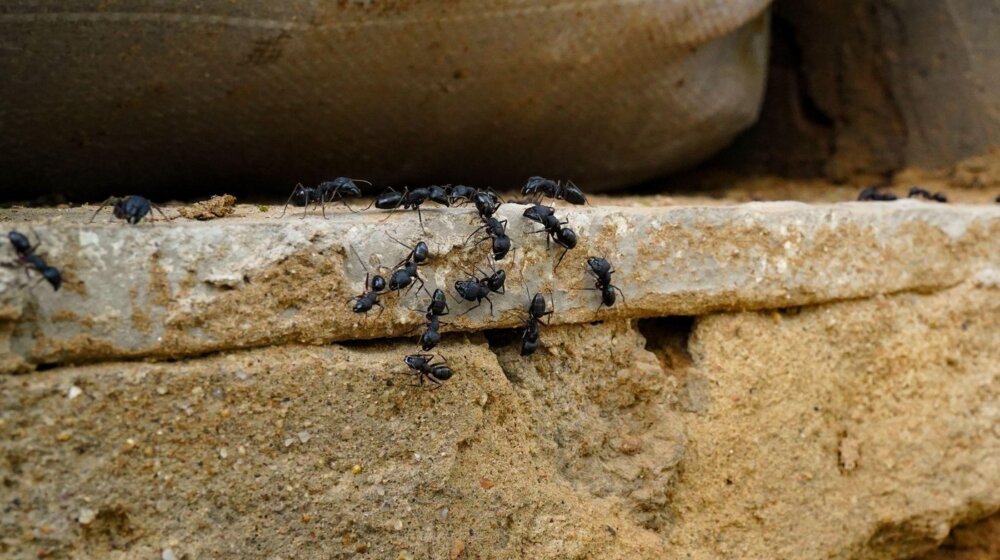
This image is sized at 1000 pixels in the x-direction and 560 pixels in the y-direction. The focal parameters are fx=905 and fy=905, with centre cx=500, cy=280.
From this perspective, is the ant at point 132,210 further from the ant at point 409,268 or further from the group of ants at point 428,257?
the ant at point 409,268

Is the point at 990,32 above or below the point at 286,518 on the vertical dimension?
above

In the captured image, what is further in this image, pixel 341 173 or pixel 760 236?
pixel 341 173

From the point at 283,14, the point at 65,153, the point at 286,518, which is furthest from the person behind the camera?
the point at 65,153

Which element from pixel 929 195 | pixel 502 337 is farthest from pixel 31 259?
pixel 929 195

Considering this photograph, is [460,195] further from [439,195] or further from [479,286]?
[479,286]

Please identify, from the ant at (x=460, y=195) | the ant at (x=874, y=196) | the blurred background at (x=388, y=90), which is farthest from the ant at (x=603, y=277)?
the ant at (x=874, y=196)

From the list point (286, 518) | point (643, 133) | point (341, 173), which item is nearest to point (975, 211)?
point (643, 133)

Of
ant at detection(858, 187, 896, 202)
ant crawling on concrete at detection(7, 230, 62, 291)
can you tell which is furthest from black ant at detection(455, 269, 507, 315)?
ant at detection(858, 187, 896, 202)

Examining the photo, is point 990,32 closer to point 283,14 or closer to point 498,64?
point 498,64
